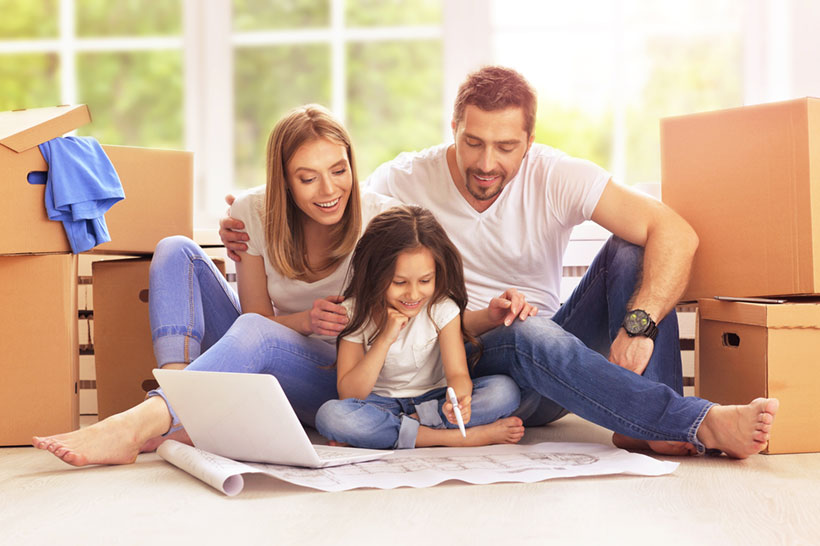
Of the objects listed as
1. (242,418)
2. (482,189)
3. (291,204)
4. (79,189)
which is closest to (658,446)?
(482,189)

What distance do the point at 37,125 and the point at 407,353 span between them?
89cm

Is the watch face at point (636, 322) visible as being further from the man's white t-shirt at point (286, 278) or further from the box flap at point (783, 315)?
the man's white t-shirt at point (286, 278)

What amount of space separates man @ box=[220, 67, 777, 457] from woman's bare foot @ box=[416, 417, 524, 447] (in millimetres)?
96

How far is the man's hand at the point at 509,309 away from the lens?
1581 mm

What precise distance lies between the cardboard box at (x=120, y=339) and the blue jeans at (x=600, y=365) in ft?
2.80

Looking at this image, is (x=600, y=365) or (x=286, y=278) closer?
(x=600, y=365)

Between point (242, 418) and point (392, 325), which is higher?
point (392, 325)

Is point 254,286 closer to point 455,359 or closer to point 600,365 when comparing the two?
point 455,359

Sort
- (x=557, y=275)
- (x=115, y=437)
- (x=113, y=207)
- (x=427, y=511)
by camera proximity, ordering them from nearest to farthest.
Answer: (x=427, y=511) → (x=115, y=437) → (x=557, y=275) → (x=113, y=207)

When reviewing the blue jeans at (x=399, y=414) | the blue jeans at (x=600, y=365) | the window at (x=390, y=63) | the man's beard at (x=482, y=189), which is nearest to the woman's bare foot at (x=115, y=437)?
the blue jeans at (x=399, y=414)

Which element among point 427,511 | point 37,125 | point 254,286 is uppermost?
point 37,125

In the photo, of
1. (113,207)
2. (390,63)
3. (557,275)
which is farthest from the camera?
(390,63)

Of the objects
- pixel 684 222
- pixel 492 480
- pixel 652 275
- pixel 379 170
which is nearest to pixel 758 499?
pixel 492 480

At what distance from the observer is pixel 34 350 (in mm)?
1758
